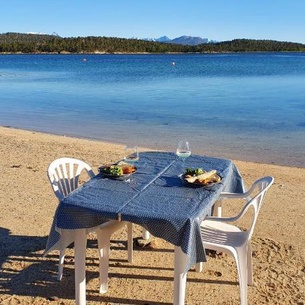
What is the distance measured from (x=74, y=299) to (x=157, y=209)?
1137 mm

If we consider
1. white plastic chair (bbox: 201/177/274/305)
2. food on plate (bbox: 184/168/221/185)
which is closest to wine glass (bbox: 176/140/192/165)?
food on plate (bbox: 184/168/221/185)

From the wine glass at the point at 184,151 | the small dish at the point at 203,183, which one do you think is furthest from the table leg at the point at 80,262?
the wine glass at the point at 184,151

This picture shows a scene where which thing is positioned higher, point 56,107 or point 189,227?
point 189,227

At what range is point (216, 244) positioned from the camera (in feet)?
12.1

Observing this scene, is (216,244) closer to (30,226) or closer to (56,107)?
(30,226)

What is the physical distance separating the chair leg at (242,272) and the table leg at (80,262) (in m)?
1.10

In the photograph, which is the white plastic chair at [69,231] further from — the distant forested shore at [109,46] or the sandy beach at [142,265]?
the distant forested shore at [109,46]

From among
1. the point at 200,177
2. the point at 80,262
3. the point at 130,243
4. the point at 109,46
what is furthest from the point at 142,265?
the point at 109,46

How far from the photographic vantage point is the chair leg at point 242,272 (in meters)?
3.63

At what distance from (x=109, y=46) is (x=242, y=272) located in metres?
114

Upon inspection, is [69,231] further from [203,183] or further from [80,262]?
[203,183]

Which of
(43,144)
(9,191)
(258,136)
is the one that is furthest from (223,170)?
(258,136)

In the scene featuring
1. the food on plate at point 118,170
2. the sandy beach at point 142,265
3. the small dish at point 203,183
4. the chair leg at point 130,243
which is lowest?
Result: the sandy beach at point 142,265

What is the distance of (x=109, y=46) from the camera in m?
115
